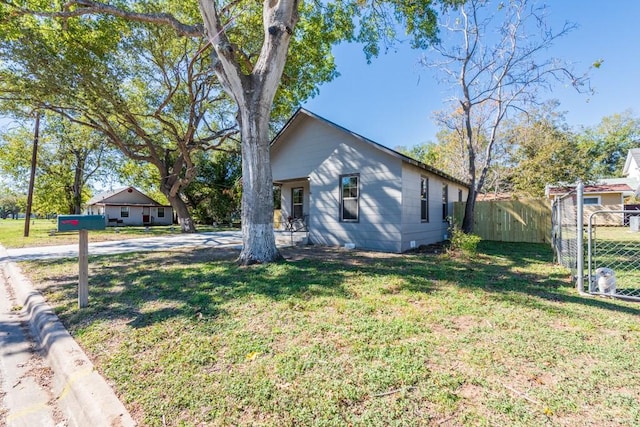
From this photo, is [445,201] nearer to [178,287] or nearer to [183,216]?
[178,287]

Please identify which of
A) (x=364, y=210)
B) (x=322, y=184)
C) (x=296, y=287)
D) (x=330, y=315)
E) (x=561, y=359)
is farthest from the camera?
(x=322, y=184)

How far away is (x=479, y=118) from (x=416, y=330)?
59.4 feet

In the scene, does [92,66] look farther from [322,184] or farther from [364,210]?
[364,210]

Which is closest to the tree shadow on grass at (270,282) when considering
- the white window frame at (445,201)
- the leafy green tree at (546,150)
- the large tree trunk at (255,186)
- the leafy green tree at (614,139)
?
the large tree trunk at (255,186)

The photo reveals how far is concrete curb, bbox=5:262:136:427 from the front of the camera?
6.34ft

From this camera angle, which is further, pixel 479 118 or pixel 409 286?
pixel 479 118

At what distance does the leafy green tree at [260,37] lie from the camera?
243 inches

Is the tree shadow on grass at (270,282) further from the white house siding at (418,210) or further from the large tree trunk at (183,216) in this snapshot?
the large tree trunk at (183,216)

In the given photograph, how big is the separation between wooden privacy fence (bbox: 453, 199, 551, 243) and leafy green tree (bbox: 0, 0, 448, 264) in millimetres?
7750

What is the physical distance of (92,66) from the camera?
10.4 meters

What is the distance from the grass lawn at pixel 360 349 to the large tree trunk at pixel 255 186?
1.18m

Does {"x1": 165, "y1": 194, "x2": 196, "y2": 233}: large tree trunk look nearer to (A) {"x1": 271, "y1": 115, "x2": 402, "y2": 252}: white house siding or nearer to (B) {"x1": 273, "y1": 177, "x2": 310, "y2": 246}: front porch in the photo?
(B) {"x1": 273, "y1": 177, "x2": 310, "y2": 246}: front porch

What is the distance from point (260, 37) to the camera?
10.8 meters

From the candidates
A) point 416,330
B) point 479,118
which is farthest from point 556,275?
point 479,118
